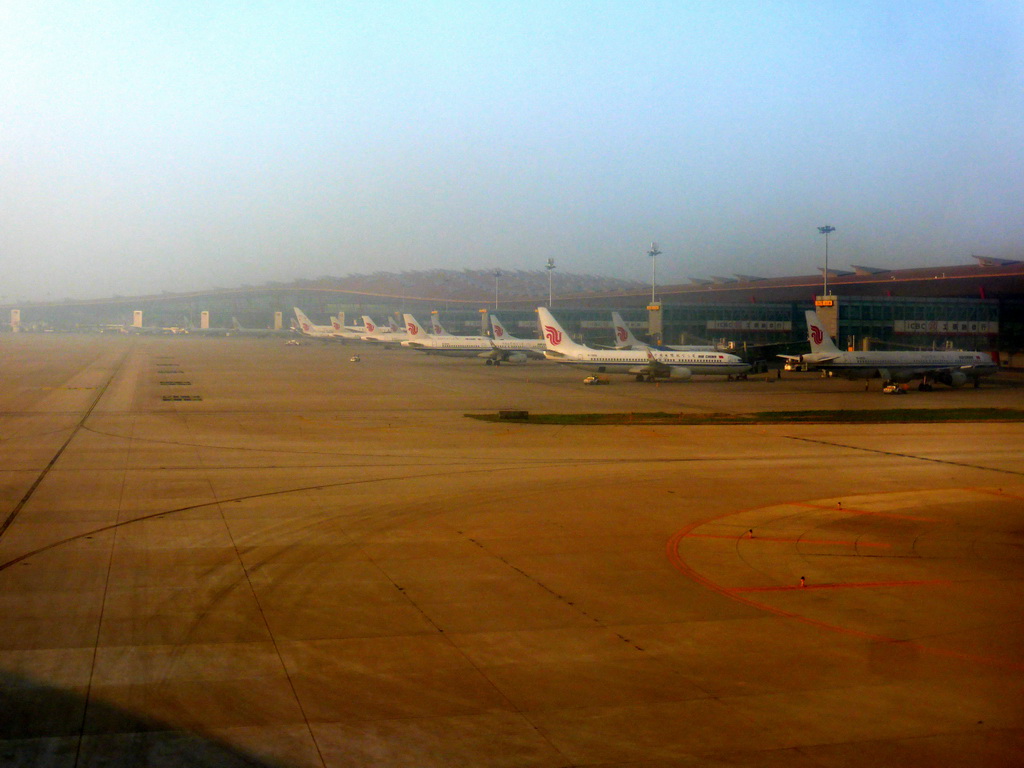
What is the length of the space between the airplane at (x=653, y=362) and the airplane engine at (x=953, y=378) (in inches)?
551

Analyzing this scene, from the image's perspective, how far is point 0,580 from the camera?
563 inches

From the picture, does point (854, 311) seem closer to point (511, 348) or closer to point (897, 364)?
point (897, 364)

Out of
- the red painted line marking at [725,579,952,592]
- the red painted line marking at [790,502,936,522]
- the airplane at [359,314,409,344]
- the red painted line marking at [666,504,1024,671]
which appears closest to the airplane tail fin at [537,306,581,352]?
the airplane at [359,314,409,344]

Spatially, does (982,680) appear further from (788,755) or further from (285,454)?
(285,454)

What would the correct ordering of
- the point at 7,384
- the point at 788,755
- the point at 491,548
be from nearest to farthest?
the point at 788,755
the point at 491,548
the point at 7,384

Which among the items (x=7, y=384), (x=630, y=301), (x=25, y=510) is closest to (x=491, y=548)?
(x=25, y=510)

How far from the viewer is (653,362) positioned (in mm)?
66812

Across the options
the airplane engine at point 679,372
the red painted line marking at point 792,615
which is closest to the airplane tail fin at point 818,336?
the airplane engine at point 679,372

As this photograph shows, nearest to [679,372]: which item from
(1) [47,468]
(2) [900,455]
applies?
(2) [900,455]

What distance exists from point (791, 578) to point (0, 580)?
13.0 metres

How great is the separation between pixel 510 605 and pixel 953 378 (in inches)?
2204

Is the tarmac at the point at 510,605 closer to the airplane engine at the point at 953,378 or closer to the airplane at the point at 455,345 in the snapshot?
the airplane engine at the point at 953,378

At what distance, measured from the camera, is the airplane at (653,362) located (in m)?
67.4

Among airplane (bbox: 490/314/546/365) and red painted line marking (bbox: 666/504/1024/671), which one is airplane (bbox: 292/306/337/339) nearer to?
airplane (bbox: 490/314/546/365)
